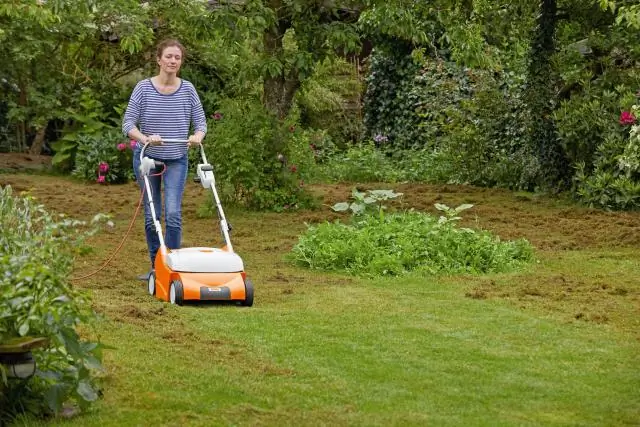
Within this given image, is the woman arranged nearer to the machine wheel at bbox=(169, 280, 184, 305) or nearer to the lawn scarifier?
the lawn scarifier

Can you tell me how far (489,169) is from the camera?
17328 mm

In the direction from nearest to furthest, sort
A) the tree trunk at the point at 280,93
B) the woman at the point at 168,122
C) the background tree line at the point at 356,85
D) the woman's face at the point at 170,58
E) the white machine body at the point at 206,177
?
the white machine body at the point at 206,177 < the woman's face at the point at 170,58 < the woman at the point at 168,122 < the background tree line at the point at 356,85 < the tree trunk at the point at 280,93

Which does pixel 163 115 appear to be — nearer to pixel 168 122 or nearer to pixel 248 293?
pixel 168 122

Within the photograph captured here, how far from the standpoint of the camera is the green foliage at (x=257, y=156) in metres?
13.6

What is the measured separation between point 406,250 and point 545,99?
6.80 meters

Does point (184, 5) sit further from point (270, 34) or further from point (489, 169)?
point (489, 169)

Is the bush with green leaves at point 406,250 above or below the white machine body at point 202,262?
below

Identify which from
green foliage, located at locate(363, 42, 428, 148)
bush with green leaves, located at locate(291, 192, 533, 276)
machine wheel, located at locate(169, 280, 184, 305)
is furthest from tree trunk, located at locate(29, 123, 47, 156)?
machine wheel, located at locate(169, 280, 184, 305)

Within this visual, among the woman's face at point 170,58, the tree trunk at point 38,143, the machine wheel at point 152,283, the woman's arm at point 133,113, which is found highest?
the woman's face at point 170,58

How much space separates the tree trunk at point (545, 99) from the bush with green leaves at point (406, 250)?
5.61 metres

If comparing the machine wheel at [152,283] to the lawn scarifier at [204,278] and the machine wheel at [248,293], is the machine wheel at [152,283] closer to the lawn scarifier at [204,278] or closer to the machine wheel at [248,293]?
the lawn scarifier at [204,278]

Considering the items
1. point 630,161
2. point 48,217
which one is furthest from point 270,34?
point 48,217

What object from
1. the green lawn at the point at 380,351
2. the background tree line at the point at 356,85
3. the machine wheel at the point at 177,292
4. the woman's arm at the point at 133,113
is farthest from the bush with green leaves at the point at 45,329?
the background tree line at the point at 356,85

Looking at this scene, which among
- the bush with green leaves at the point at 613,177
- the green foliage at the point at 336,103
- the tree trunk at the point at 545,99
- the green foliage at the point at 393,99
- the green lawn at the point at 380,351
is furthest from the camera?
the green foliage at the point at 336,103
